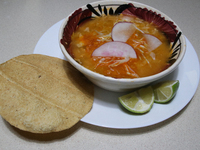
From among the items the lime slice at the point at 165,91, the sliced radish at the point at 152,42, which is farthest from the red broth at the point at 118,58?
the lime slice at the point at 165,91

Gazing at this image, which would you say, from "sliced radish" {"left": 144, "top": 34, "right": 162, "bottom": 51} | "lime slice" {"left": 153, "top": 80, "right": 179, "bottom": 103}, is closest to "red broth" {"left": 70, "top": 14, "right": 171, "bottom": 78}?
"sliced radish" {"left": 144, "top": 34, "right": 162, "bottom": 51}

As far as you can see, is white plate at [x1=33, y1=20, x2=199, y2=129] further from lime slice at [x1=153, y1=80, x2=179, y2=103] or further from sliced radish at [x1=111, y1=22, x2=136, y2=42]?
sliced radish at [x1=111, y1=22, x2=136, y2=42]

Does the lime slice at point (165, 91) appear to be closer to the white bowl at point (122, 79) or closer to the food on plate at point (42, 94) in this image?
the white bowl at point (122, 79)

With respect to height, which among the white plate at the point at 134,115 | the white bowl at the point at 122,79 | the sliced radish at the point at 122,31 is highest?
the sliced radish at the point at 122,31

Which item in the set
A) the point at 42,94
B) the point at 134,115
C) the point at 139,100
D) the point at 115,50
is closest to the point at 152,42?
the point at 115,50

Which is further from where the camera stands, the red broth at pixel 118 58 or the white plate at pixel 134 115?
the red broth at pixel 118 58

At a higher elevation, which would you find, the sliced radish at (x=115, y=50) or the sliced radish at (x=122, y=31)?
the sliced radish at (x=122, y=31)

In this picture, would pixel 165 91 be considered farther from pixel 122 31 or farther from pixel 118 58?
pixel 122 31
